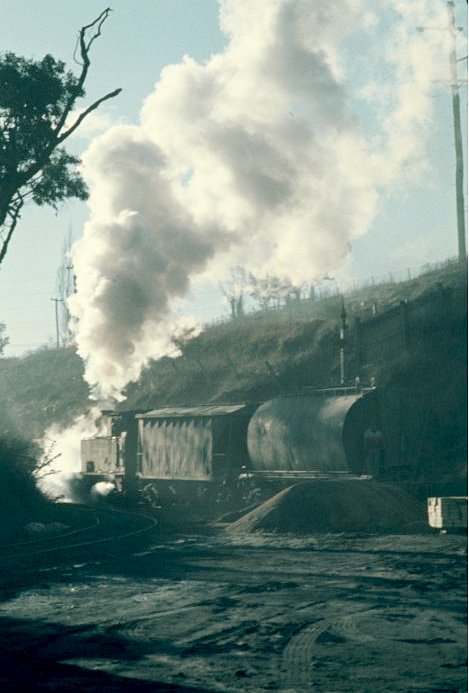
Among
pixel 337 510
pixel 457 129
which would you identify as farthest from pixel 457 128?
pixel 337 510

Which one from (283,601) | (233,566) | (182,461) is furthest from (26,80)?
(283,601)

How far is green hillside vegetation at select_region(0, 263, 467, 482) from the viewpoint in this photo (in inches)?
1516

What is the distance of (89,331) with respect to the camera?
37812 mm

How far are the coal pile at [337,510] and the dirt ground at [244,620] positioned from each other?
2531 mm

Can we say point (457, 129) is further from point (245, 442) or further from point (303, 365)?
point (245, 442)

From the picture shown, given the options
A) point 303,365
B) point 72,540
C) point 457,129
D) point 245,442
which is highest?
point 457,129

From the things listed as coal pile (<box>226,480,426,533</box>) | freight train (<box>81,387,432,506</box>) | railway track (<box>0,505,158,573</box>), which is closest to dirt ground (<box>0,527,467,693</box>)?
railway track (<box>0,505,158,573</box>)

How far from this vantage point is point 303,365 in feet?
152

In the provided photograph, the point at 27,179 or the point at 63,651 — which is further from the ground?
the point at 27,179

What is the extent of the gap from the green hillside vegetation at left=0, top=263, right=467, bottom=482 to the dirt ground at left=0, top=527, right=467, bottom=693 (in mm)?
11775

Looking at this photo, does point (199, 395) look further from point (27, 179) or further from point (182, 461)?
point (27, 179)

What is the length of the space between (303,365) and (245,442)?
16.7m

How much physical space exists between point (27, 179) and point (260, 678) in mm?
19438

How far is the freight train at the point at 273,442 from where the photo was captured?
26016 mm
